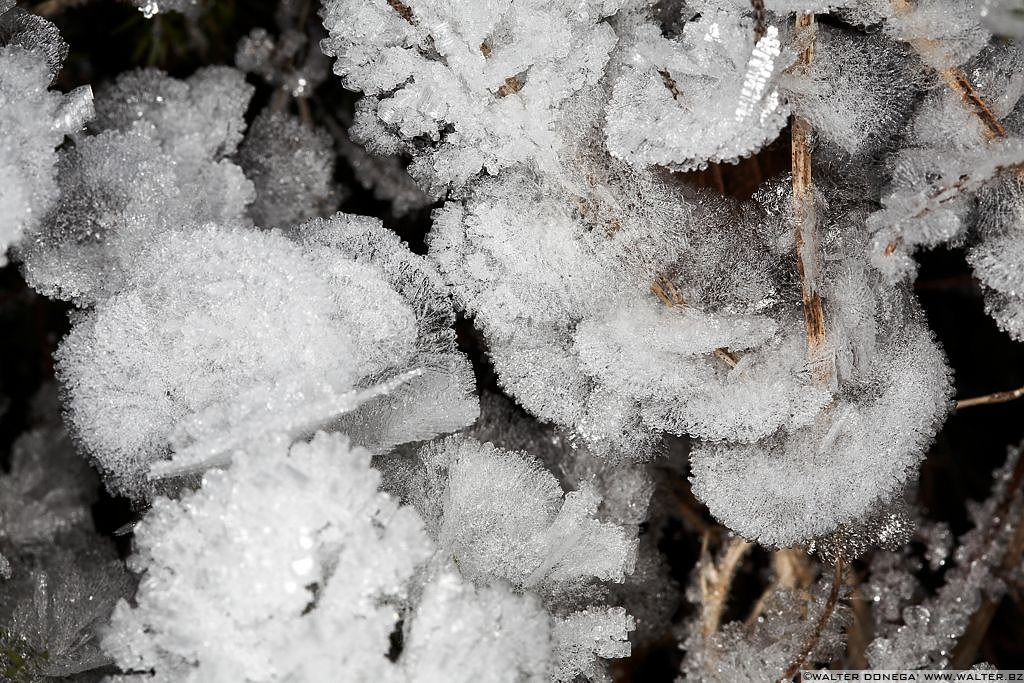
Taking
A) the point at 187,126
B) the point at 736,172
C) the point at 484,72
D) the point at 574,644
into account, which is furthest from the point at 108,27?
the point at 574,644

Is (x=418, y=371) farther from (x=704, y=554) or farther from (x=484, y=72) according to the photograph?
(x=704, y=554)

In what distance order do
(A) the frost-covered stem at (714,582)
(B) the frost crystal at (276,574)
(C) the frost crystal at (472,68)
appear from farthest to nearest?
(A) the frost-covered stem at (714,582), (C) the frost crystal at (472,68), (B) the frost crystal at (276,574)

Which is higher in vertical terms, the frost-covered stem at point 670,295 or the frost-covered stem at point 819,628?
the frost-covered stem at point 670,295

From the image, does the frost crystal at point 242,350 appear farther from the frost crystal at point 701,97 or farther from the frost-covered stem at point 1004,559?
the frost-covered stem at point 1004,559

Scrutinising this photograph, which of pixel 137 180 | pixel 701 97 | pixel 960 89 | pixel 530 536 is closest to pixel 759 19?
pixel 701 97

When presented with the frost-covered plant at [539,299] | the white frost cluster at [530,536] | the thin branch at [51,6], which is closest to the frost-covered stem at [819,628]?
the frost-covered plant at [539,299]

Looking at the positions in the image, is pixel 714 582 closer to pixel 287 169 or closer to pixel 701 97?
pixel 701 97
